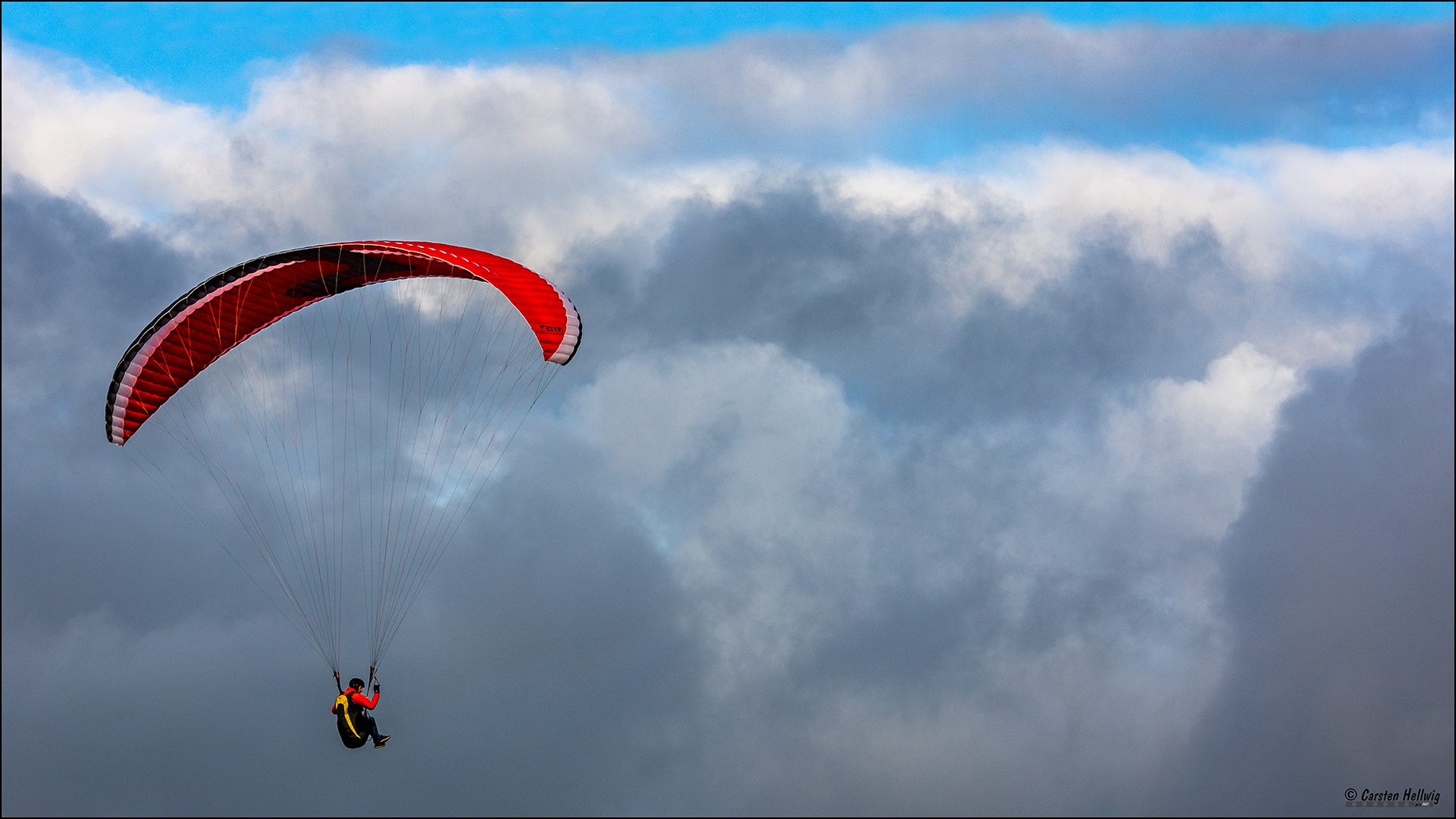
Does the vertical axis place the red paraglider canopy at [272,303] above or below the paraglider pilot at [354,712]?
above

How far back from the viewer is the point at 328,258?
108ft

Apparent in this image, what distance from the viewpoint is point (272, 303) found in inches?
1339

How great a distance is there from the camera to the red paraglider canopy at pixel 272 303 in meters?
32.2

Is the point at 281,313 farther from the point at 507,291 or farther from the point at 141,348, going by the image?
the point at 507,291

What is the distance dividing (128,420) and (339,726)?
31.0 ft

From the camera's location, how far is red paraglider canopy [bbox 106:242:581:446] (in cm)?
3219

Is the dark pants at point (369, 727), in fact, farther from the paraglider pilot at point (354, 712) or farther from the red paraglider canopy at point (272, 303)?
the red paraglider canopy at point (272, 303)

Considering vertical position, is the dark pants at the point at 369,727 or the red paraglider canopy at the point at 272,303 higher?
the red paraglider canopy at the point at 272,303

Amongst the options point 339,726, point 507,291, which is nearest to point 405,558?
point 339,726

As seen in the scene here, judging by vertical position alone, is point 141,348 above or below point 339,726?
above

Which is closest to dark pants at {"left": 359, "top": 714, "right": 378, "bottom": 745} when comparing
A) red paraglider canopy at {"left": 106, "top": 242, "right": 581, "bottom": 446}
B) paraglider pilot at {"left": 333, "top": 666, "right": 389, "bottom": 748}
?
paraglider pilot at {"left": 333, "top": 666, "right": 389, "bottom": 748}

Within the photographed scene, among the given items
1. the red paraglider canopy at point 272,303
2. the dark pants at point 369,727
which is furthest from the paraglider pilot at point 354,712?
the red paraglider canopy at point 272,303

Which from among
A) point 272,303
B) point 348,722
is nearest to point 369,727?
point 348,722

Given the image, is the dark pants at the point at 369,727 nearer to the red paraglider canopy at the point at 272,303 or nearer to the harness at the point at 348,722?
the harness at the point at 348,722
